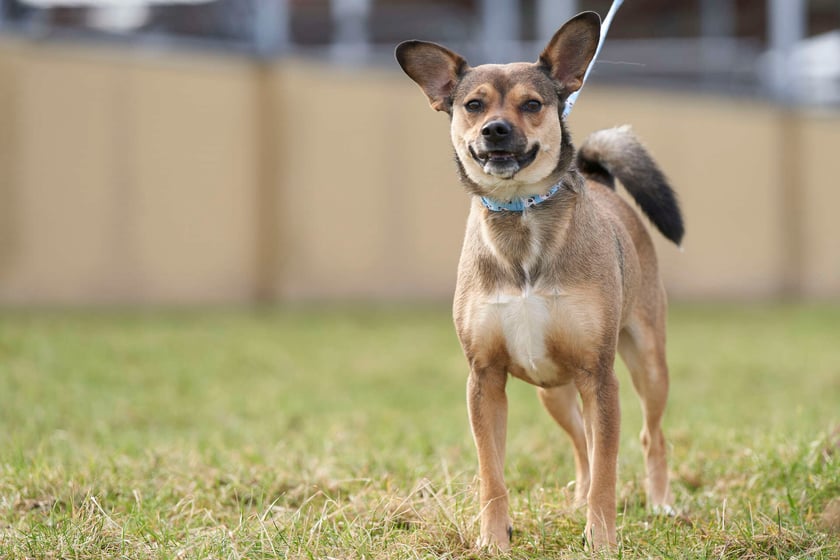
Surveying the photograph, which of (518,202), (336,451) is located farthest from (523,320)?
(336,451)

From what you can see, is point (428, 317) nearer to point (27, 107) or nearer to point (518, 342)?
point (27, 107)

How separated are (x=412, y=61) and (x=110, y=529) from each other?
187 cm

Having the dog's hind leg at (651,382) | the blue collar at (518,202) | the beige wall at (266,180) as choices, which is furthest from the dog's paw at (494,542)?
the beige wall at (266,180)

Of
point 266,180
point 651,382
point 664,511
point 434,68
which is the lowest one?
point 266,180

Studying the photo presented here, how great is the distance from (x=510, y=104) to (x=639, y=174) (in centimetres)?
119

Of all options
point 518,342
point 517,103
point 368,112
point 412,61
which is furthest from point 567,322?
point 368,112

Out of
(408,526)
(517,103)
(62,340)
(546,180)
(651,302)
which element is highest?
(517,103)

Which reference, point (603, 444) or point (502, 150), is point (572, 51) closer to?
point (502, 150)

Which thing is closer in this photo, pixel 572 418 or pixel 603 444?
pixel 603 444

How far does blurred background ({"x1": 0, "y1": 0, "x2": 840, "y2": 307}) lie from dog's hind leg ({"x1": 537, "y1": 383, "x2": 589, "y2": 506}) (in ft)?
30.1

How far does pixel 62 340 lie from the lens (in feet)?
30.3

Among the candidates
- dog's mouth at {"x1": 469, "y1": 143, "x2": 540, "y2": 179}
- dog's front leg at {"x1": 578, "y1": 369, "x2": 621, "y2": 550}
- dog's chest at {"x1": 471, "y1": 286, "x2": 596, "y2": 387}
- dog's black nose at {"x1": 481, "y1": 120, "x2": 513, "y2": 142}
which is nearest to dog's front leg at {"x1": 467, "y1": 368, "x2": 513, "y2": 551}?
dog's chest at {"x1": 471, "y1": 286, "x2": 596, "y2": 387}

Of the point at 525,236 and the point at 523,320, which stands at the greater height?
the point at 525,236

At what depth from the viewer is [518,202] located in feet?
11.9
